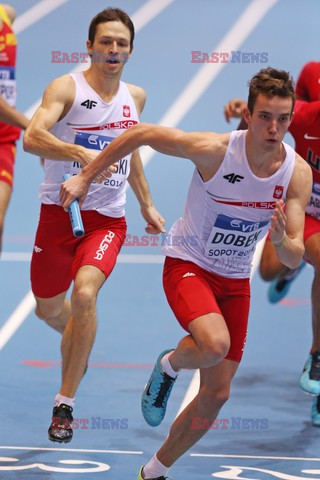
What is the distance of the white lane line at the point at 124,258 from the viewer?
1352cm

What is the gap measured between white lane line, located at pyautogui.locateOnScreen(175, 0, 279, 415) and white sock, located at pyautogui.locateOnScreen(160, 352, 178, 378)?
8.82 metres

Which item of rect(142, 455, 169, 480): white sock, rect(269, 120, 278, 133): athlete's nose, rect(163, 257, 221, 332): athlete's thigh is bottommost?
rect(142, 455, 169, 480): white sock

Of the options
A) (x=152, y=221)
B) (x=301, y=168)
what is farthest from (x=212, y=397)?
(x=152, y=221)

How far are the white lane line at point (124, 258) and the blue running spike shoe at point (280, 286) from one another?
2230mm

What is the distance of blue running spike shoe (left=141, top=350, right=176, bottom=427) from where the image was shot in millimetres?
8141

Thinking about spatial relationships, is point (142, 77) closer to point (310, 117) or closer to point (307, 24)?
point (307, 24)

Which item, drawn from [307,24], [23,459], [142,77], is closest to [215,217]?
[23,459]

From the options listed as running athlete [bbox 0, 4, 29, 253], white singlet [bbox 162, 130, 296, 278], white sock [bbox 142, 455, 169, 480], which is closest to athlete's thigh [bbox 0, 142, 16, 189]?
running athlete [bbox 0, 4, 29, 253]

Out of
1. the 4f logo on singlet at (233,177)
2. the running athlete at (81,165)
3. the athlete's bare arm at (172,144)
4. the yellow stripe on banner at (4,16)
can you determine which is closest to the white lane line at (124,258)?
the yellow stripe on banner at (4,16)

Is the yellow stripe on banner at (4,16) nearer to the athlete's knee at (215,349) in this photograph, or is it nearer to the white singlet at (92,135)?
Result: the white singlet at (92,135)

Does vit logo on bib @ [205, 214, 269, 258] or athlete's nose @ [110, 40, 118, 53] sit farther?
athlete's nose @ [110, 40, 118, 53]

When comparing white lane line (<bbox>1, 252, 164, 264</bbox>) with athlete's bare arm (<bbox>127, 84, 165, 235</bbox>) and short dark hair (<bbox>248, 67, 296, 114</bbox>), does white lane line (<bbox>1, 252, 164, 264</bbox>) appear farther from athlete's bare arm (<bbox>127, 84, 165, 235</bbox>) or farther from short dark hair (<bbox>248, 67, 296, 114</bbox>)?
short dark hair (<bbox>248, 67, 296, 114</bbox>)

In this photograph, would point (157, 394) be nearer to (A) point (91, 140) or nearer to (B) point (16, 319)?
(A) point (91, 140)

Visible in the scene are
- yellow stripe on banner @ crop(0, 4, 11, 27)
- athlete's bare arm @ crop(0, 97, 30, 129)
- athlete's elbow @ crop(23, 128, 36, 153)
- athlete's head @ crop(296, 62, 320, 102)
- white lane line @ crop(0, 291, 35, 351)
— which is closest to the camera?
athlete's elbow @ crop(23, 128, 36, 153)
